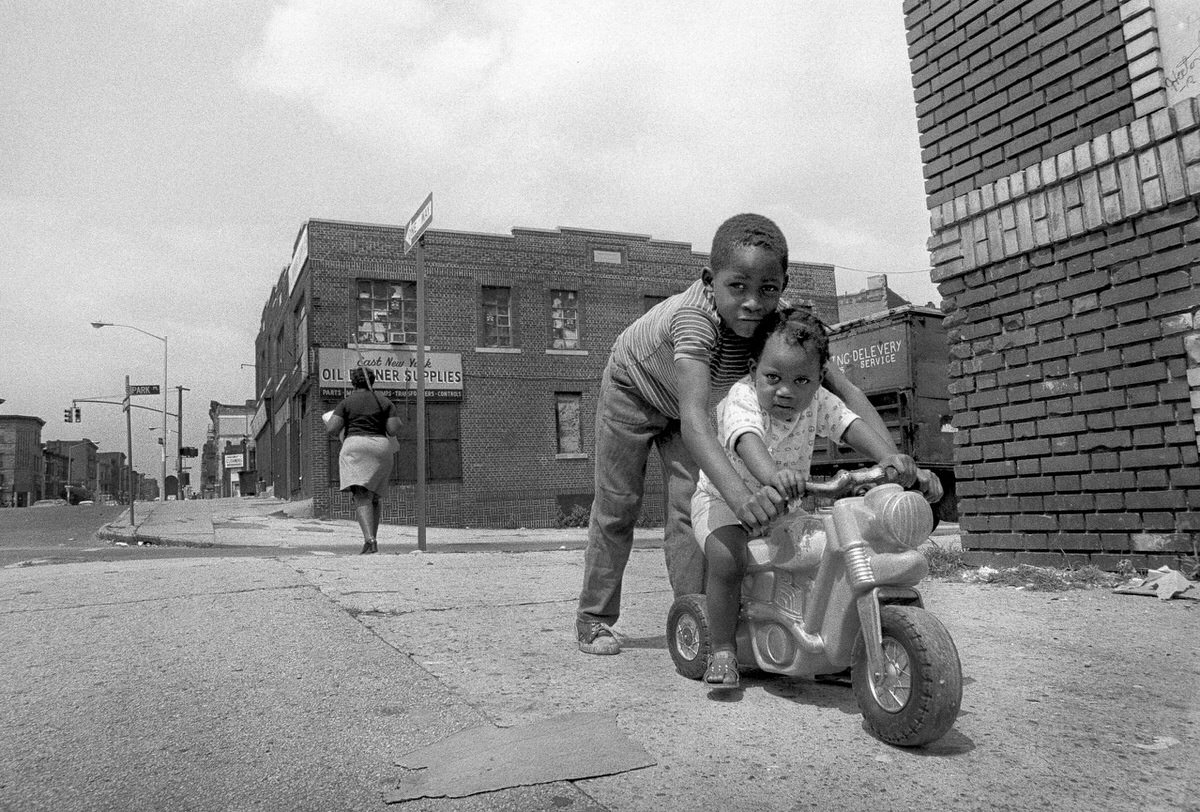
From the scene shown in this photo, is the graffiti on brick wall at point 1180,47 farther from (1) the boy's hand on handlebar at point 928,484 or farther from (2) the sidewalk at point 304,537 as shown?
(2) the sidewalk at point 304,537

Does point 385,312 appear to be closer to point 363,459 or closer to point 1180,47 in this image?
point 363,459

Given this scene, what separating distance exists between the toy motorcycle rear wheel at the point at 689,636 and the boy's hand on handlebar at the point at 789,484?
0.63 metres

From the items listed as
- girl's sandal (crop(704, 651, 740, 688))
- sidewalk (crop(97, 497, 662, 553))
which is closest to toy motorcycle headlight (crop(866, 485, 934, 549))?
girl's sandal (crop(704, 651, 740, 688))

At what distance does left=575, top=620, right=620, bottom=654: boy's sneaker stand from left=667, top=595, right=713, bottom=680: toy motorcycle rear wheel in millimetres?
298

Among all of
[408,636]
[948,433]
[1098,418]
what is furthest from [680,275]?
[408,636]

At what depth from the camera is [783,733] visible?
221cm

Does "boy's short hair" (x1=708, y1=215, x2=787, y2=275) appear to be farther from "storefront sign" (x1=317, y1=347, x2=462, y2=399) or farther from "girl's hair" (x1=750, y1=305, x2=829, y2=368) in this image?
"storefront sign" (x1=317, y1=347, x2=462, y2=399)

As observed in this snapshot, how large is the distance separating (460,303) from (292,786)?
21.9m

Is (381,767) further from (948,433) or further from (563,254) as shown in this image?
(563,254)

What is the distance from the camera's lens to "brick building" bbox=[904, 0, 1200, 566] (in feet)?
14.8

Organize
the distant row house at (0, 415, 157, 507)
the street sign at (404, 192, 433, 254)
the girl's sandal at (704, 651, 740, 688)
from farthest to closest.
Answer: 1. the distant row house at (0, 415, 157, 507)
2. the street sign at (404, 192, 433, 254)
3. the girl's sandal at (704, 651, 740, 688)

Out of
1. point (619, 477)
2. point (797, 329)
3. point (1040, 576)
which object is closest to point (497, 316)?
point (1040, 576)

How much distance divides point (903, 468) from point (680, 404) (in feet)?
2.27

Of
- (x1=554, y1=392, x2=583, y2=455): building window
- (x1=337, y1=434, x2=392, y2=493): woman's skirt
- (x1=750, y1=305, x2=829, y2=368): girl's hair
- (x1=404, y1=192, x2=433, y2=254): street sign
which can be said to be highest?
(x1=404, y1=192, x2=433, y2=254): street sign
